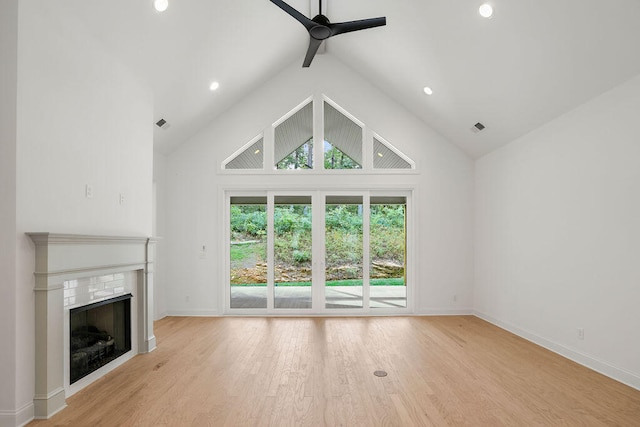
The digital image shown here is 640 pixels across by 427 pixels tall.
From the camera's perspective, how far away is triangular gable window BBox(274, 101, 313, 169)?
22.3 feet

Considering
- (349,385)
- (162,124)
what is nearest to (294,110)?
(162,124)

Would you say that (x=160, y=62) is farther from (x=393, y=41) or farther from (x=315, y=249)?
(x=315, y=249)

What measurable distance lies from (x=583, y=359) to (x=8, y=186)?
5092mm

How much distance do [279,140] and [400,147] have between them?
1987 millimetres

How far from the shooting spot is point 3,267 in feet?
8.94

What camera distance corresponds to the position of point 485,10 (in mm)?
3865

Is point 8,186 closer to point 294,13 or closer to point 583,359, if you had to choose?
point 294,13

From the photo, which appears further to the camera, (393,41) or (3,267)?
(393,41)

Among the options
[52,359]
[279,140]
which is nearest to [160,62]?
[279,140]

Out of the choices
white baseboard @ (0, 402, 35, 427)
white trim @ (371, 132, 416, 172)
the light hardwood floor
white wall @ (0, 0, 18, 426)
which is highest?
white trim @ (371, 132, 416, 172)

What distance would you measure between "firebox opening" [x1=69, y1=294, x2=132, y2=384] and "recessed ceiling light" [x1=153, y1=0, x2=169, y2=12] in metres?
2.74

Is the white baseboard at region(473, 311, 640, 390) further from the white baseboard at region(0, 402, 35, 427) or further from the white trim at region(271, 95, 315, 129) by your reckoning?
the white baseboard at region(0, 402, 35, 427)

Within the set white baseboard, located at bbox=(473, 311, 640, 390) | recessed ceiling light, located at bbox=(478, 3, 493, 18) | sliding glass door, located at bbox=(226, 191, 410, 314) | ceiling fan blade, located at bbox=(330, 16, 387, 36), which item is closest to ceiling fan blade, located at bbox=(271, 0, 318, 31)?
ceiling fan blade, located at bbox=(330, 16, 387, 36)

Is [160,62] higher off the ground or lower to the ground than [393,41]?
lower
